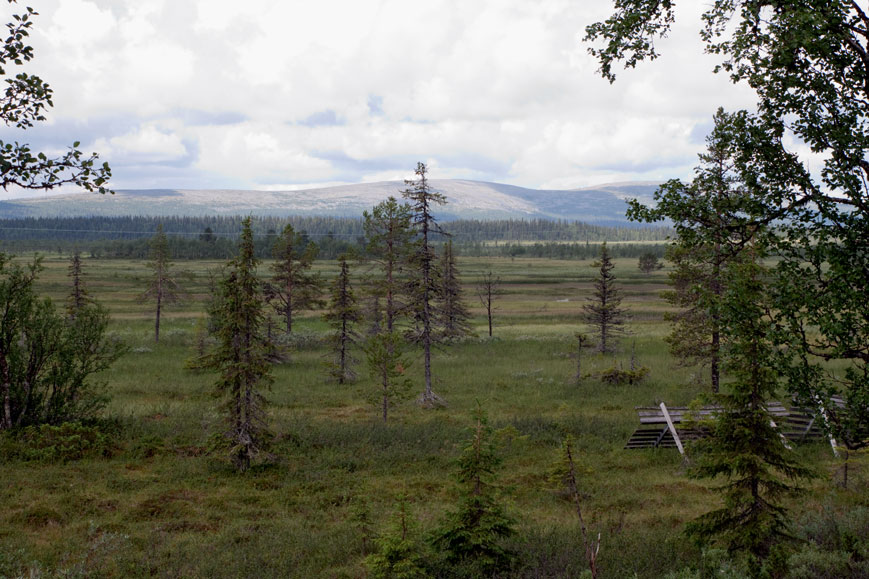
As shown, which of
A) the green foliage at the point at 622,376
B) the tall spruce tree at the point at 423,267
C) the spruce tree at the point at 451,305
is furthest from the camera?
the spruce tree at the point at 451,305

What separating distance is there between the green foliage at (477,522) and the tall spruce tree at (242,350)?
29.0 ft

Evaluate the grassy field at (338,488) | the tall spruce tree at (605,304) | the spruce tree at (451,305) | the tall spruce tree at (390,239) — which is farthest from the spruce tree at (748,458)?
the spruce tree at (451,305)

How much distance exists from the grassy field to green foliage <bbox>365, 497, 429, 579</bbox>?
5.71ft

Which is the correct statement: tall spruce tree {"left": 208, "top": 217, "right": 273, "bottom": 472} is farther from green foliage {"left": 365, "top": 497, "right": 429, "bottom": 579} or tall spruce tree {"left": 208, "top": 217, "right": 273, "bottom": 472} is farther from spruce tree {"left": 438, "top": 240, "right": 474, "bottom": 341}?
spruce tree {"left": 438, "top": 240, "right": 474, "bottom": 341}

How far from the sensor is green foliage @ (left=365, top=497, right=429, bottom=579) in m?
9.30

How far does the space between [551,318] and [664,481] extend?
52155 mm

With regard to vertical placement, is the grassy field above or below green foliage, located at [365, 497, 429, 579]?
below

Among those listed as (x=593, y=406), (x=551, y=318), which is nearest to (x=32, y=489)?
(x=593, y=406)

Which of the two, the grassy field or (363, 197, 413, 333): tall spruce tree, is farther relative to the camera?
(363, 197, 413, 333): tall spruce tree

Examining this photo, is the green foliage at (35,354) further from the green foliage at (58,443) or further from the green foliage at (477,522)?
the green foliage at (477,522)

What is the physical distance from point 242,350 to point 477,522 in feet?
32.7

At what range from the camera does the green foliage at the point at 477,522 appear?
10.0 metres

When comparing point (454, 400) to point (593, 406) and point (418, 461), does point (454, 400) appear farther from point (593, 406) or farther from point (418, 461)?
→ point (418, 461)

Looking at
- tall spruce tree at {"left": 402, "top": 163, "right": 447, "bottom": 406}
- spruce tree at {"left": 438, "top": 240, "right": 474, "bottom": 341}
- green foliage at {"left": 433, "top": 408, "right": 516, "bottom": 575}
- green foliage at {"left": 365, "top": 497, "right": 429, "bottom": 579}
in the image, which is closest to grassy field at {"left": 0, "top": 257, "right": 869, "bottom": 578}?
green foliage at {"left": 433, "top": 408, "right": 516, "bottom": 575}
